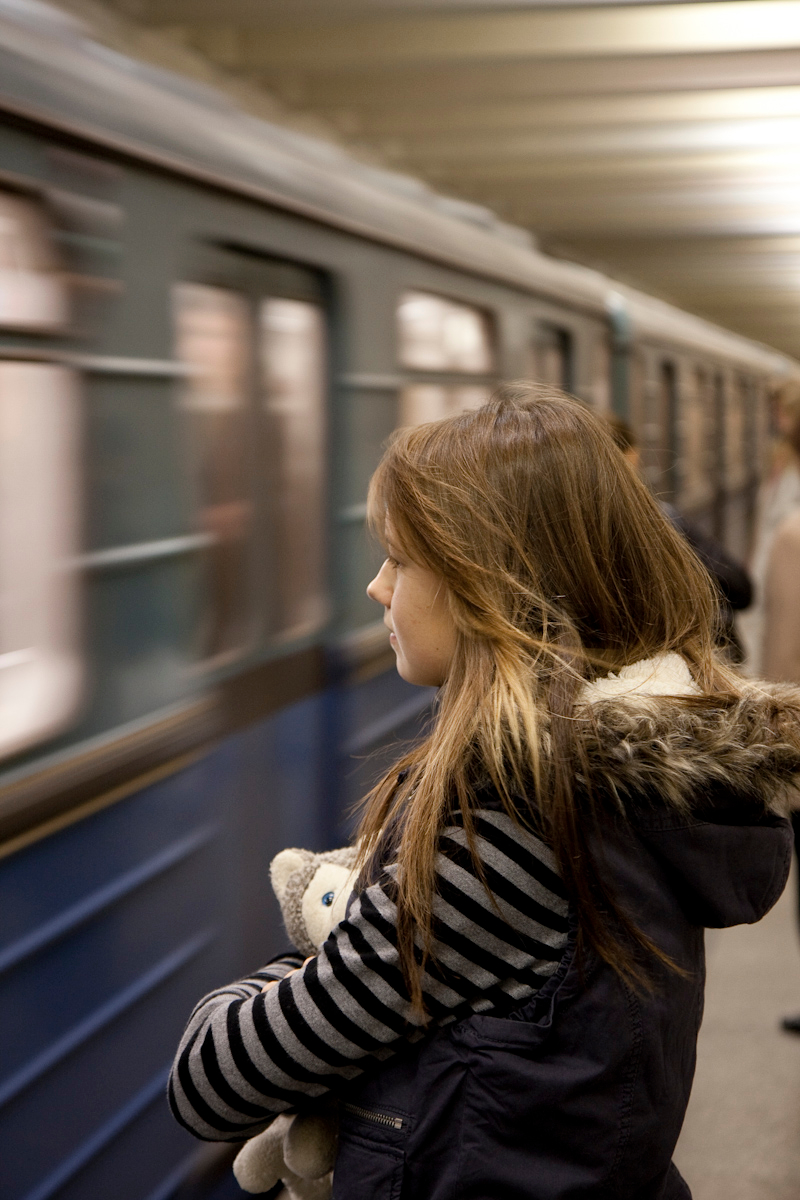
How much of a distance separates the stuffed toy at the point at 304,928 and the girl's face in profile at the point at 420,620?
0.84 ft

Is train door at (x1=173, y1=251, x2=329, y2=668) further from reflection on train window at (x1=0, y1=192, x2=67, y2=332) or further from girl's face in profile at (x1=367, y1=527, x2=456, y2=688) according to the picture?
girl's face in profile at (x1=367, y1=527, x2=456, y2=688)

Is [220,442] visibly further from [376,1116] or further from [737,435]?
[737,435]

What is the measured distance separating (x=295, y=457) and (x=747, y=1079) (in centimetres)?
235

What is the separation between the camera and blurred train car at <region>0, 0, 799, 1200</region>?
6.93ft

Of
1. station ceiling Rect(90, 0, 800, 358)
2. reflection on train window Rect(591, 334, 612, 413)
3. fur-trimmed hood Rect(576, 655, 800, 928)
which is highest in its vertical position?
station ceiling Rect(90, 0, 800, 358)

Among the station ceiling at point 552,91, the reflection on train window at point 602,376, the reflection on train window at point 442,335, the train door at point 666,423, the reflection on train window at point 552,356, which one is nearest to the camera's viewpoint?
the reflection on train window at point 442,335

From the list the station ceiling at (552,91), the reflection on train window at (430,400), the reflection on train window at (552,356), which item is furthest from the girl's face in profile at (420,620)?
the reflection on train window at (552,356)

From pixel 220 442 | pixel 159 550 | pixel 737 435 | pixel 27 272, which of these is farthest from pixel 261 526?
pixel 737 435

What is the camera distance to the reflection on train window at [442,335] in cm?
377

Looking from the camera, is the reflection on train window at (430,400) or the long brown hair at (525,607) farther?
the reflection on train window at (430,400)

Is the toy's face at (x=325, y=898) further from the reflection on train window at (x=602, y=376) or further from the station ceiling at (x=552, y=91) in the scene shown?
the reflection on train window at (x=602, y=376)

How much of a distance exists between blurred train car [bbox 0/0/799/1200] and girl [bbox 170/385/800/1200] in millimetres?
709

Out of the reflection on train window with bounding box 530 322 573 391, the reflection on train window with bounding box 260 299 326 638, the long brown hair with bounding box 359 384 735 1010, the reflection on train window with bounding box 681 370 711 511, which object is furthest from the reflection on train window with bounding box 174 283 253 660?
the reflection on train window with bounding box 681 370 711 511

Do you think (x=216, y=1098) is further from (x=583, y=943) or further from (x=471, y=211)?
(x=471, y=211)
